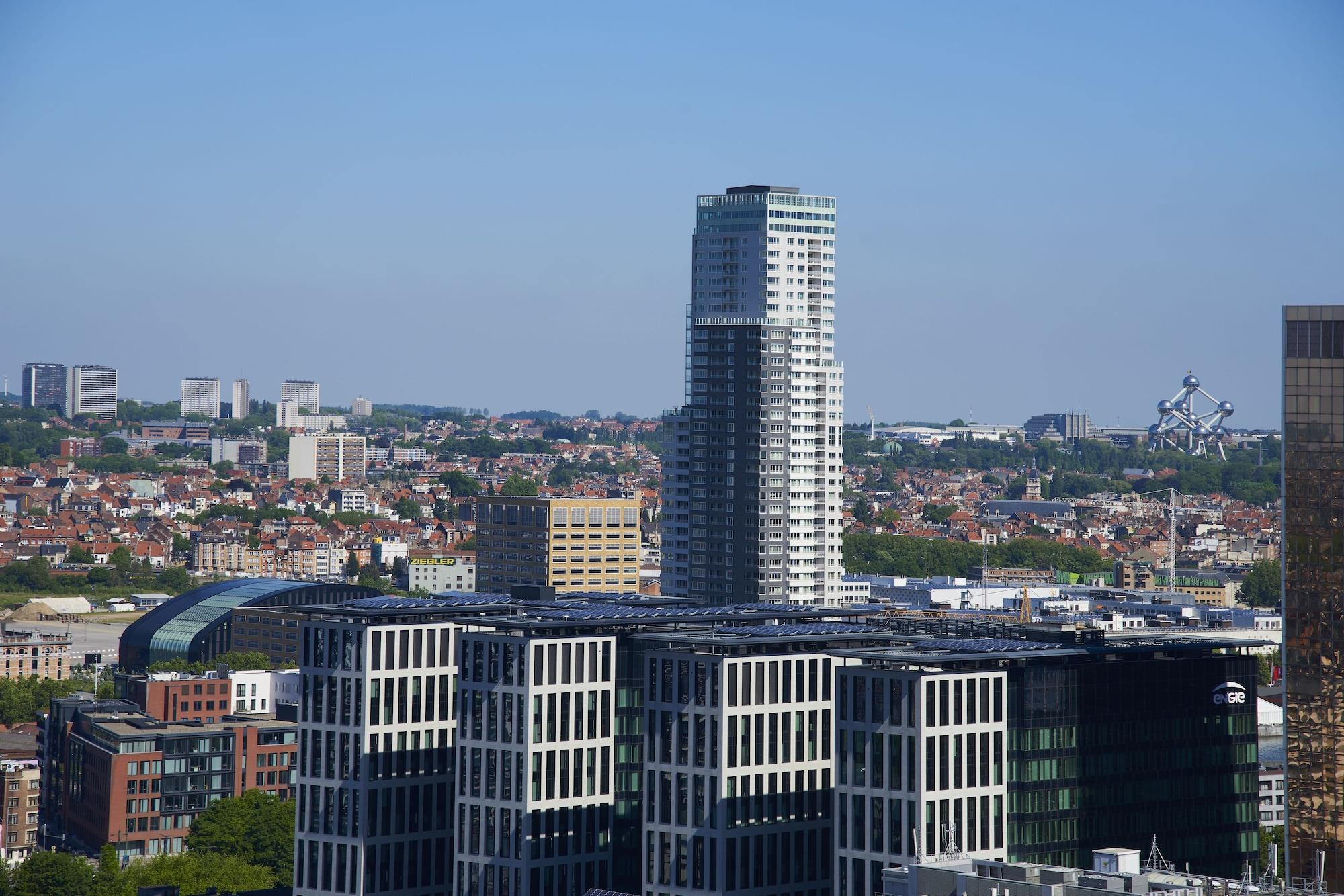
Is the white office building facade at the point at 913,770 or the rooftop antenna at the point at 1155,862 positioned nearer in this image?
the white office building facade at the point at 913,770

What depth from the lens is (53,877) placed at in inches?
3209

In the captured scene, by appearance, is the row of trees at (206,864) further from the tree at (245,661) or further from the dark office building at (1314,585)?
the tree at (245,661)

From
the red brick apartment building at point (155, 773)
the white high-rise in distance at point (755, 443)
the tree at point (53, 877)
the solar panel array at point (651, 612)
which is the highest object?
the white high-rise in distance at point (755, 443)

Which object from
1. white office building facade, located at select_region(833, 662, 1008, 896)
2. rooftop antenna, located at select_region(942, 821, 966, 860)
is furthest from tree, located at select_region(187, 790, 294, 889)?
rooftop antenna, located at select_region(942, 821, 966, 860)

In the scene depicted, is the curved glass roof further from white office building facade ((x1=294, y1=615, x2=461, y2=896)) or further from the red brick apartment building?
white office building facade ((x1=294, y1=615, x2=461, y2=896))

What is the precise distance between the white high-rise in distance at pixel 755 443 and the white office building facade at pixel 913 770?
7062 centimetres

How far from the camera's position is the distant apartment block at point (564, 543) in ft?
548

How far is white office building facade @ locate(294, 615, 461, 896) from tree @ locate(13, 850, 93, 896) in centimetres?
1471

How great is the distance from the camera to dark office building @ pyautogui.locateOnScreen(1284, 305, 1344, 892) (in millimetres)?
60656

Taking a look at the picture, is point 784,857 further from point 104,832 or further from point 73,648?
point 73,648

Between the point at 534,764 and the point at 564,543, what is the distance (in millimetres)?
103285

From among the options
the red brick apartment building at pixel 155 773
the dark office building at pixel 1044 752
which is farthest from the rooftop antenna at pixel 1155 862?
the red brick apartment building at pixel 155 773

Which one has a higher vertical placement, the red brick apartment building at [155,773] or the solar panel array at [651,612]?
the solar panel array at [651,612]

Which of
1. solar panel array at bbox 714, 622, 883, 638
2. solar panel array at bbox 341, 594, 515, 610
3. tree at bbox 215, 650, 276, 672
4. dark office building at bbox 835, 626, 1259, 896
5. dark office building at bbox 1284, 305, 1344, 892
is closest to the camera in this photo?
dark office building at bbox 835, 626, 1259, 896
